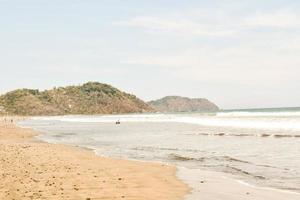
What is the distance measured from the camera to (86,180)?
49.8 feet

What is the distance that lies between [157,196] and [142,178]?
3452mm

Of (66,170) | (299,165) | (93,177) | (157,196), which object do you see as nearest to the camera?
(157,196)

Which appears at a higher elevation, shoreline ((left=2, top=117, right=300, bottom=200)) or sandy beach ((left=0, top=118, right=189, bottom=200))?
sandy beach ((left=0, top=118, right=189, bottom=200))

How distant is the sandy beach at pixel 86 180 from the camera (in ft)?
41.8

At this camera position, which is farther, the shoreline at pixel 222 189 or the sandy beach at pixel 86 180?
the sandy beach at pixel 86 180

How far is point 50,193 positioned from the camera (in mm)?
12836

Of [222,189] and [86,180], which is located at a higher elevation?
[86,180]

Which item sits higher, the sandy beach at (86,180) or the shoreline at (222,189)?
the sandy beach at (86,180)

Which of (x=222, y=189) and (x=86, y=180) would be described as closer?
(x=222, y=189)

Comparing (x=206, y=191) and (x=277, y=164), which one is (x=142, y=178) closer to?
(x=206, y=191)

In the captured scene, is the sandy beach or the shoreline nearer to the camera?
the shoreline

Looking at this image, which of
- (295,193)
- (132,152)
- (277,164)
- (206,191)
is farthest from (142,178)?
(132,152)

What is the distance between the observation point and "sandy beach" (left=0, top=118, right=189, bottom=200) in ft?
41.8

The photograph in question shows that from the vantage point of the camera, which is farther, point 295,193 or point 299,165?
point 299,165
